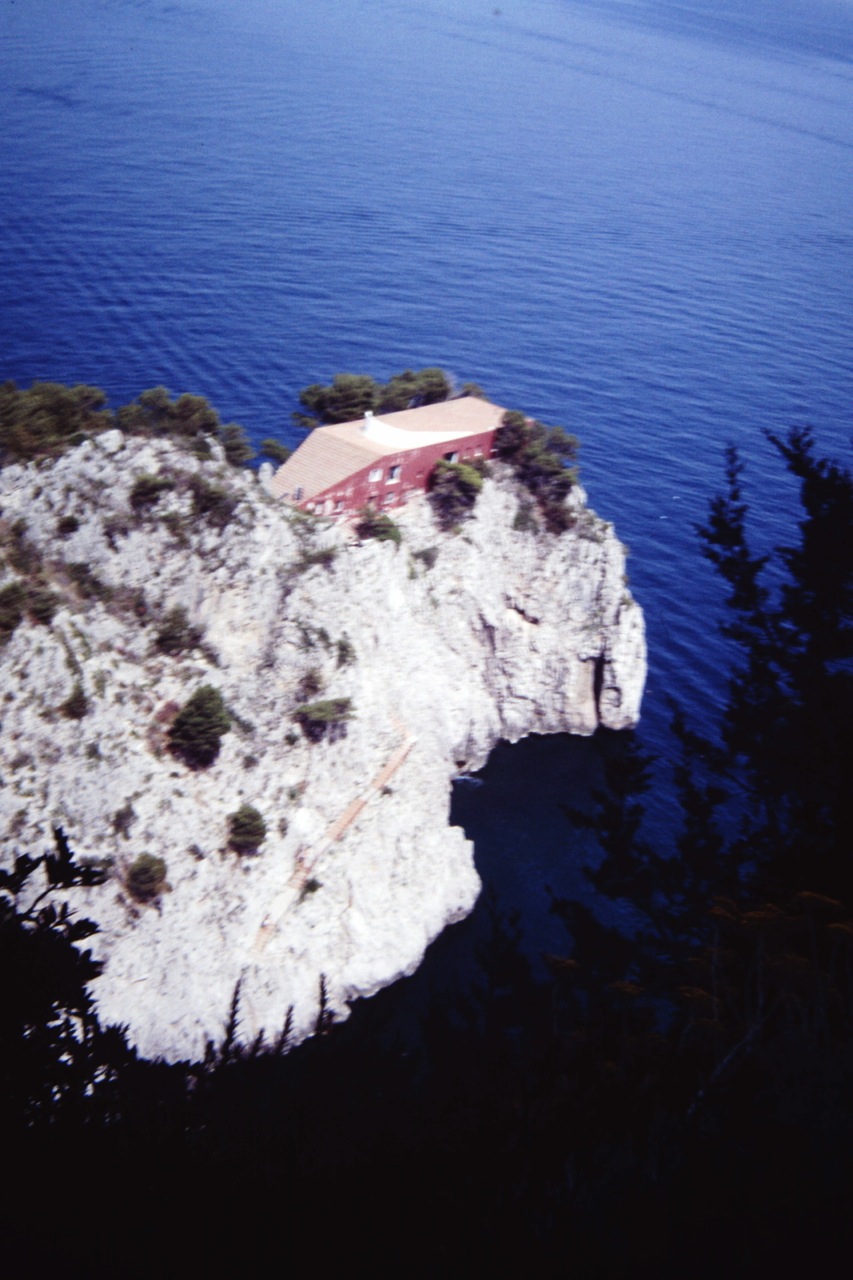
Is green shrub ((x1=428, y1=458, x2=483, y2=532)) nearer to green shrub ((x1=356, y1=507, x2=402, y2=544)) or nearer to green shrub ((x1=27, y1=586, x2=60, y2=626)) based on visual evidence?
green shrub ((x1=356, y1=507, x2=402, y2=544))

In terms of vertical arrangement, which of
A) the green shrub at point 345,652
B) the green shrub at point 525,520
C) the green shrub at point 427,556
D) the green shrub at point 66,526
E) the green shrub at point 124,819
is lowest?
the green shrub at point 124,819

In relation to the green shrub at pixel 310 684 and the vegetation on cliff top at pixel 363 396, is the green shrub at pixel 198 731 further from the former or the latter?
the vegetation on cliff top at pixel 363 396

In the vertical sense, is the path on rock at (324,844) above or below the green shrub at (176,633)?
below

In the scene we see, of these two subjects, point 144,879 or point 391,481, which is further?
point 391,481

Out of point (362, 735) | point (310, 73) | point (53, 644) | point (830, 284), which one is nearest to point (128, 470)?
point (53, 644)

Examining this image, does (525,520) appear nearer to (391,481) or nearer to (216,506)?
(391,481)

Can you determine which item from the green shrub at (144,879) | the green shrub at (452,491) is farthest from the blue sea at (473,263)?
the green shrub at (144,879)

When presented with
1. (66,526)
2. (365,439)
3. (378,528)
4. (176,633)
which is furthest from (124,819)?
(365,439)
